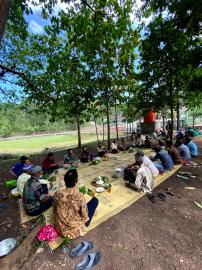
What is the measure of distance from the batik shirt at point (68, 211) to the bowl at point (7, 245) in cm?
85

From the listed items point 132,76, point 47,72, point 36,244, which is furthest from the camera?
point 132,76

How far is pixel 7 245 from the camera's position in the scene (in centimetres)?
325

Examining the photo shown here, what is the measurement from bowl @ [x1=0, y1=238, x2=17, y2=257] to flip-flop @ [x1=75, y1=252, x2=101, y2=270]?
132 cm

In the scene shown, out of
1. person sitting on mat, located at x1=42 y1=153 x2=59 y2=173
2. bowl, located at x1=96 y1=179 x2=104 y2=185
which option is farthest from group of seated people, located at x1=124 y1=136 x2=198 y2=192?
person sitting on mat, located at x1=42 y1=153 x2=59 y2=173

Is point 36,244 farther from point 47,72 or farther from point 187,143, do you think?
point 47,72

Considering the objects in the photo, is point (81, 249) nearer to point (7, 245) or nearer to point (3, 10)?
point (7, 245)

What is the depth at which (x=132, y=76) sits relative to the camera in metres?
11.3

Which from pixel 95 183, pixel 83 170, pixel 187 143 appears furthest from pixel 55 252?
pixel 187 143

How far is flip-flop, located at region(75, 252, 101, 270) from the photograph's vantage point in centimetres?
272

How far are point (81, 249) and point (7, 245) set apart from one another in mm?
1362

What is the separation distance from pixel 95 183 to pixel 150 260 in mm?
2962

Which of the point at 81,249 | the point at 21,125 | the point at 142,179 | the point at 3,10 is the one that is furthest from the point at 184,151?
the point at 21,125

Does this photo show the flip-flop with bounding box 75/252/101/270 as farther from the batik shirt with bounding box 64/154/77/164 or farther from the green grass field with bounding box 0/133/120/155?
the green grass field with bounding box 0/133/120/155

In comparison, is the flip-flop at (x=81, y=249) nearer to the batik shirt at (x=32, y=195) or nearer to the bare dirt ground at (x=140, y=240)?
the bare dirt ground at (x=140, y=240)
